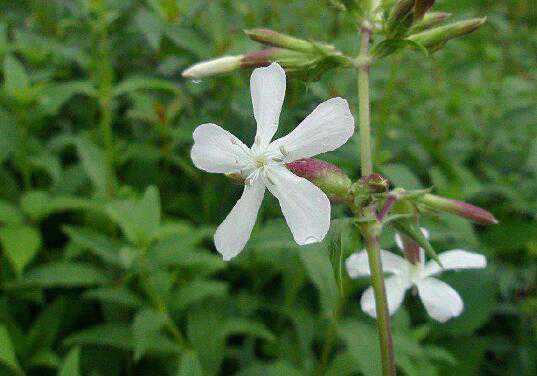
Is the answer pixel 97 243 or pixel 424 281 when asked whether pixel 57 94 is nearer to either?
pixel 97 243

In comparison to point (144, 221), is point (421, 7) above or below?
above

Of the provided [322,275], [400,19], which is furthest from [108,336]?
[400,19]

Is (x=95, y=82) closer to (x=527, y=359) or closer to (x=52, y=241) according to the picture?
(x=52, y=241)

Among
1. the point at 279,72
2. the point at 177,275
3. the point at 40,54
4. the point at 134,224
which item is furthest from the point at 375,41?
the point at 40,54

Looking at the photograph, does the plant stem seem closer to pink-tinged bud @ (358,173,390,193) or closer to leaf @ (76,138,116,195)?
pink-tinged bud @ (358,173,390,193)

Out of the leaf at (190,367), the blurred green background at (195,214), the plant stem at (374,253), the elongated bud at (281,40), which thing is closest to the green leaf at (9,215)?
the blurred green background at (195,214)
